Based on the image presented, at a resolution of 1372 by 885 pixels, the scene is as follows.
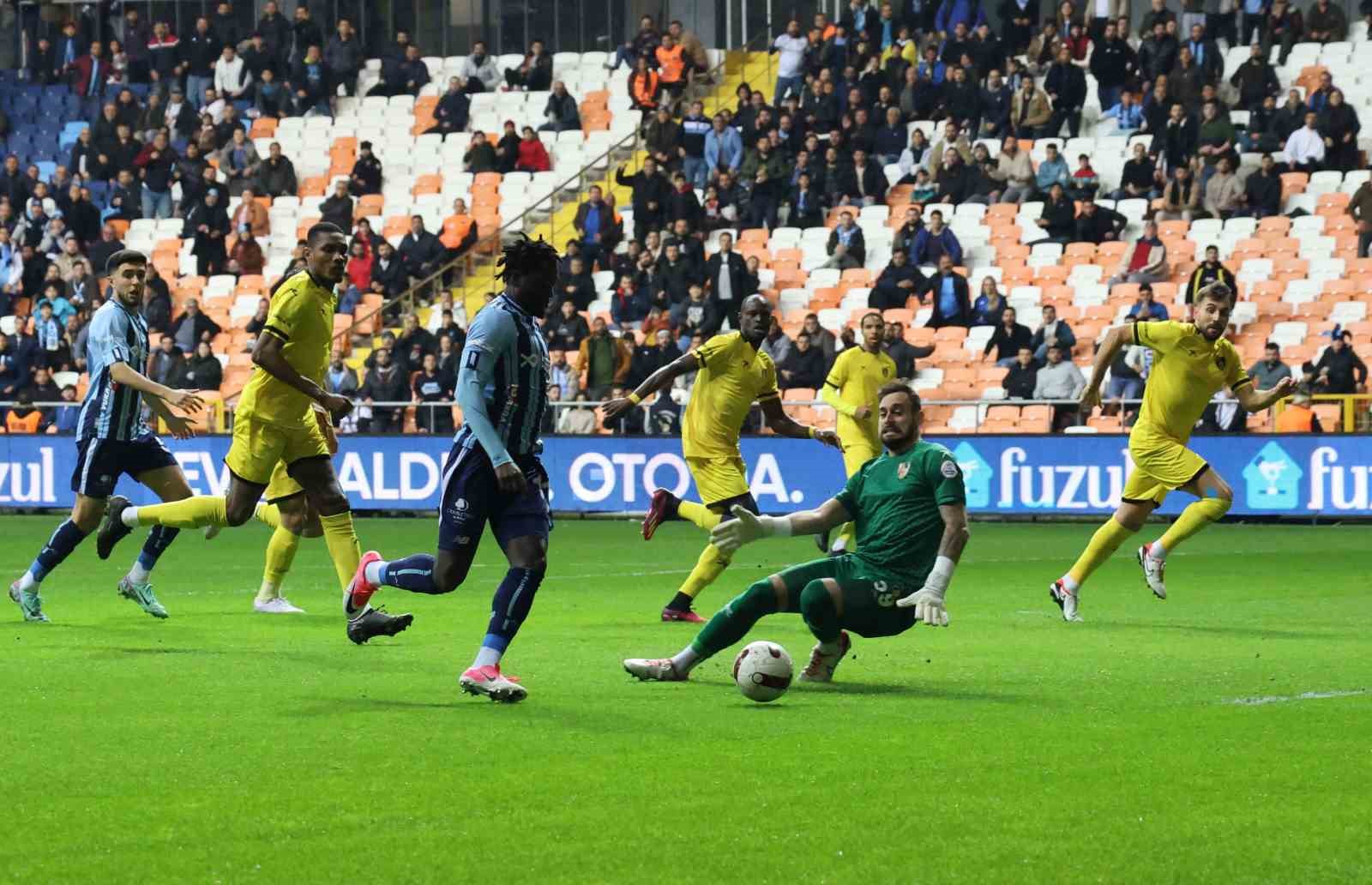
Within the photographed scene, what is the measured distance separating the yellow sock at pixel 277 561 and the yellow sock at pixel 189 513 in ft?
2.80

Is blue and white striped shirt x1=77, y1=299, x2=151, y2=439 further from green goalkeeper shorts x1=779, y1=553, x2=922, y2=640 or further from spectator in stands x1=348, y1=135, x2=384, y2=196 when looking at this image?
spectator in stands x1=348, y1=135, x2=384, y2=196

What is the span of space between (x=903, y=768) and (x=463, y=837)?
6.02ft

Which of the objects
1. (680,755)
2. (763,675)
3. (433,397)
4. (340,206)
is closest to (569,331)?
(433,397)

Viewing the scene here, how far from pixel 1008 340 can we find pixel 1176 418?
12.7 metres

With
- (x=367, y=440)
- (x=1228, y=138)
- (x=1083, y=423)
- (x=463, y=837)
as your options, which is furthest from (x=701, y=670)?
(x=1228, y=138)

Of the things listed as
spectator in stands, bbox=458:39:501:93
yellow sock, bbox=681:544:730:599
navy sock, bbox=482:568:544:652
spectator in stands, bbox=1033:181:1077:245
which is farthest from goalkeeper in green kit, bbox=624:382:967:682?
spectator in stands, bbox=458:39:501:93

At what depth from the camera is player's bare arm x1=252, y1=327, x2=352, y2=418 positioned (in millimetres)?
12016

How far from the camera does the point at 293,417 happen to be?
502 inches

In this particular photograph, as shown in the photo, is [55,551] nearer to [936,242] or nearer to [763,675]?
[763,675]

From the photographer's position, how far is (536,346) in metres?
9.55

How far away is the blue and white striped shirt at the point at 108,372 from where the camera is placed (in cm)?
1338

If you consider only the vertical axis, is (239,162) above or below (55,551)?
above

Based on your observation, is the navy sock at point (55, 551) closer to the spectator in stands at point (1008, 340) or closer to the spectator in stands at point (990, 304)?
the spectator in stands at point (1008, 340)

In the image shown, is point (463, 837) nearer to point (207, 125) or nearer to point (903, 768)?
point (903, 768)
